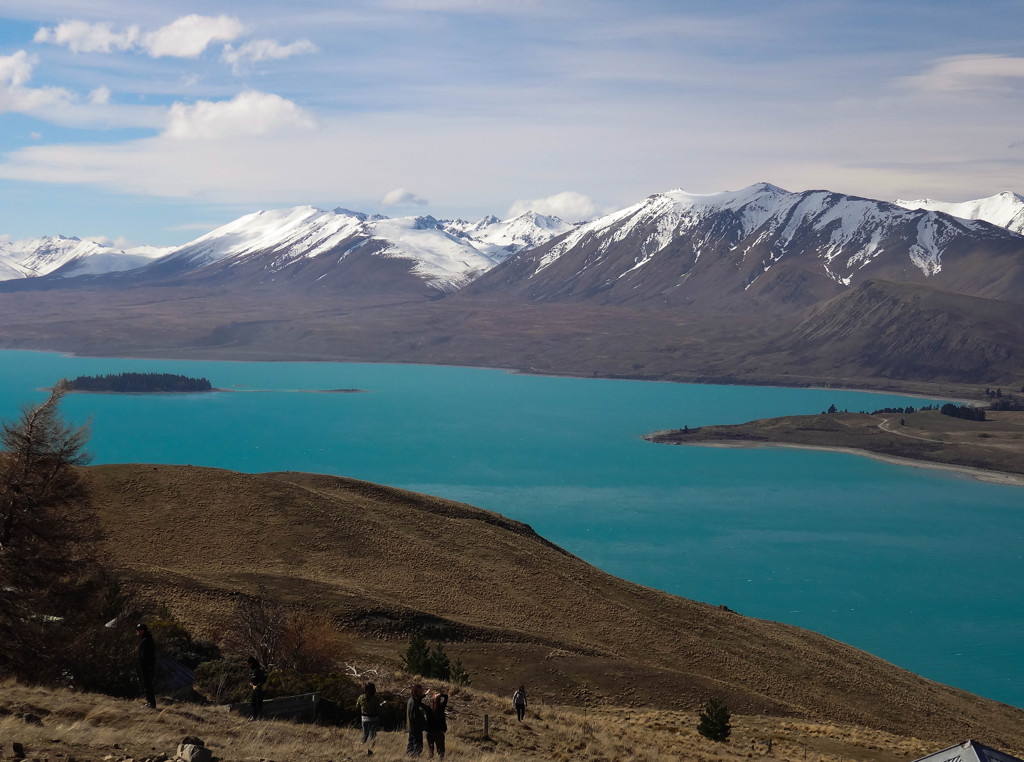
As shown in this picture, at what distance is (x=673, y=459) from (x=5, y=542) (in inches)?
6235

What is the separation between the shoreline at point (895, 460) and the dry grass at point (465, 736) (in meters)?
142

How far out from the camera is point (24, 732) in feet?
49.0

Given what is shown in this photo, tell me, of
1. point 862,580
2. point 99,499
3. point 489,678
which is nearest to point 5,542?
point 489,678

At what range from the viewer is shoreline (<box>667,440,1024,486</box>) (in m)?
163

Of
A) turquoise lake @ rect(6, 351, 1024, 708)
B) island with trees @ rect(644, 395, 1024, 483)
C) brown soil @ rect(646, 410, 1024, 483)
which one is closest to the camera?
turquoise lake @ rect(6, 351, 1024, 708)

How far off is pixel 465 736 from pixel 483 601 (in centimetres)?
2487

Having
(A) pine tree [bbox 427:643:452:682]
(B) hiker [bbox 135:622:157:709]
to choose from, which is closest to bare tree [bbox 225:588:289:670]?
(A) pine tree [bbox 427:643:452:682]

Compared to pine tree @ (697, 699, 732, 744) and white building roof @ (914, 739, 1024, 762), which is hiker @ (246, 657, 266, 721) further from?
pine tree @ (697, 699, 732, 744)

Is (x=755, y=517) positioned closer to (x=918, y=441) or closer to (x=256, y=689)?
(x=918, y=441)

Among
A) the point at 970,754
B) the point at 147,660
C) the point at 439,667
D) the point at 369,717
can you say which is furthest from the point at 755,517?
the point at 147,660

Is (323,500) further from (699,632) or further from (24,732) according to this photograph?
(24,732)

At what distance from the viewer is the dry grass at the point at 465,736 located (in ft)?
50.1

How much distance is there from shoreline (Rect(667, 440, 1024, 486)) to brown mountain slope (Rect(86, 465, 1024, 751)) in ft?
398

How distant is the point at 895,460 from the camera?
17875 cm
